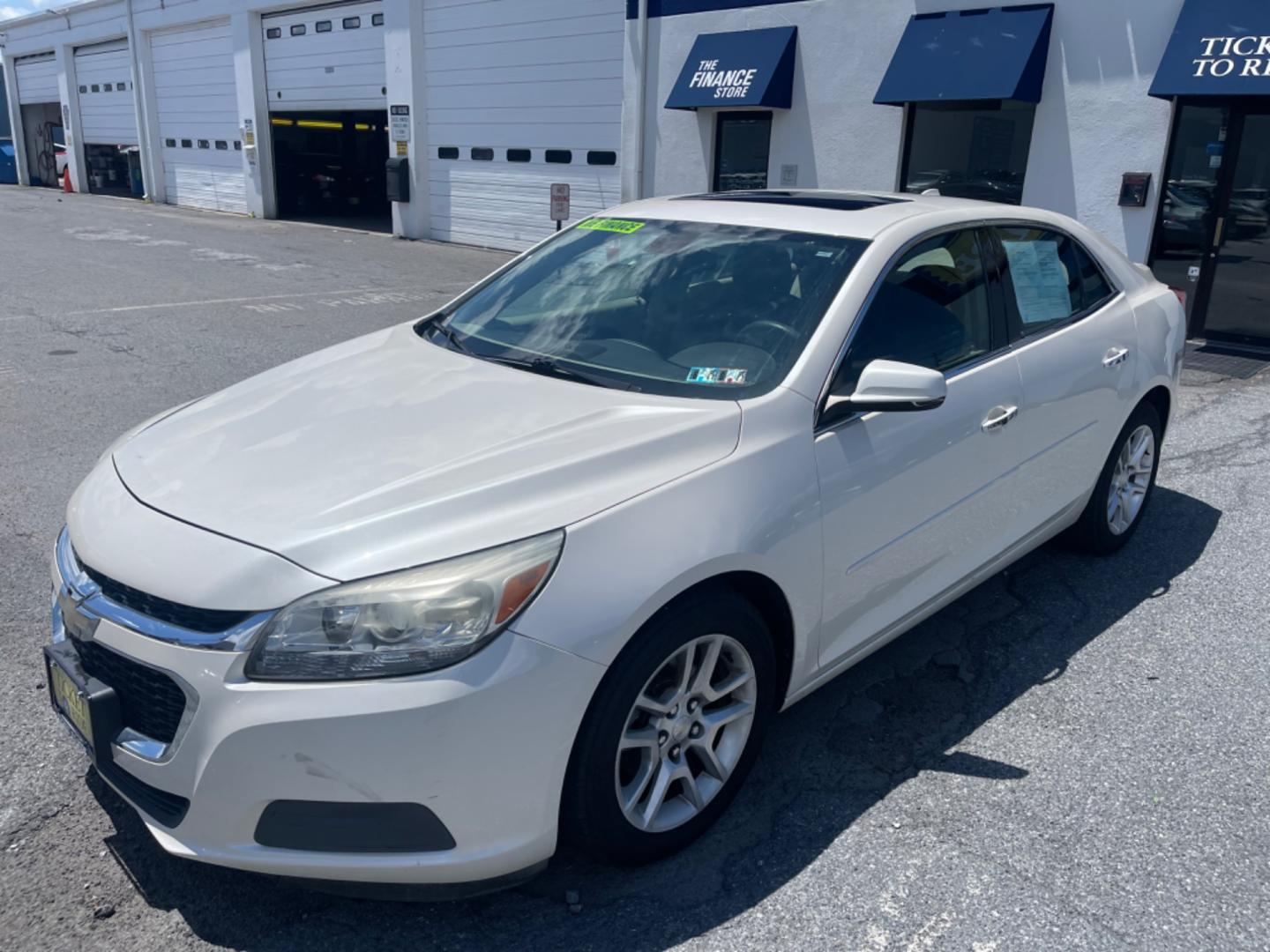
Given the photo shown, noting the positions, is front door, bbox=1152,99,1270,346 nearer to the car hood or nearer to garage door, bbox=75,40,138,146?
the car hood

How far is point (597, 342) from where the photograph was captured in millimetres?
3459

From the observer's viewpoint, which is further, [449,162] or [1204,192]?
[449,162]

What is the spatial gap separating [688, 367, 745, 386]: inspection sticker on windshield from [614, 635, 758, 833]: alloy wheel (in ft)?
2.60

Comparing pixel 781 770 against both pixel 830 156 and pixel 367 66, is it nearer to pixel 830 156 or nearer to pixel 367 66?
pixel 830 156

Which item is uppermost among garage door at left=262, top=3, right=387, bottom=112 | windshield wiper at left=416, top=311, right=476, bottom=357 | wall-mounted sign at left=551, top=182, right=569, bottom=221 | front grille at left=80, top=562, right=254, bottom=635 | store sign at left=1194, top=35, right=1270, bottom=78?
garage door at left=262, top=3, right=387, bottom=112

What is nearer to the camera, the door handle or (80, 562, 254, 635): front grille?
(80, 562, 254, 635): front grille

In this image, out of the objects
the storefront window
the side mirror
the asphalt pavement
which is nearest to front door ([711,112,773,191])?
the storefront window

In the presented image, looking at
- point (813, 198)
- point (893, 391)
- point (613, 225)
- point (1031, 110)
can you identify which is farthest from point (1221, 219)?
point (893, 391)

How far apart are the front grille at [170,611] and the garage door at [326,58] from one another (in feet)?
64.9

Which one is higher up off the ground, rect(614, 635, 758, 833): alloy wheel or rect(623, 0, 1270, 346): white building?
rect(623, 0, 1270, 346): white building

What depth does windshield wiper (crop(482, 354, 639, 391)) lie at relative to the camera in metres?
3.19

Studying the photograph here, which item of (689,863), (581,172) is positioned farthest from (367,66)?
(689,863)

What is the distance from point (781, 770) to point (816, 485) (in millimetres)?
929

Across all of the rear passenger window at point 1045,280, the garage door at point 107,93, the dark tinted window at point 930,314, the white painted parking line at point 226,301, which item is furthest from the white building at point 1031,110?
the garage door at point 107,93
